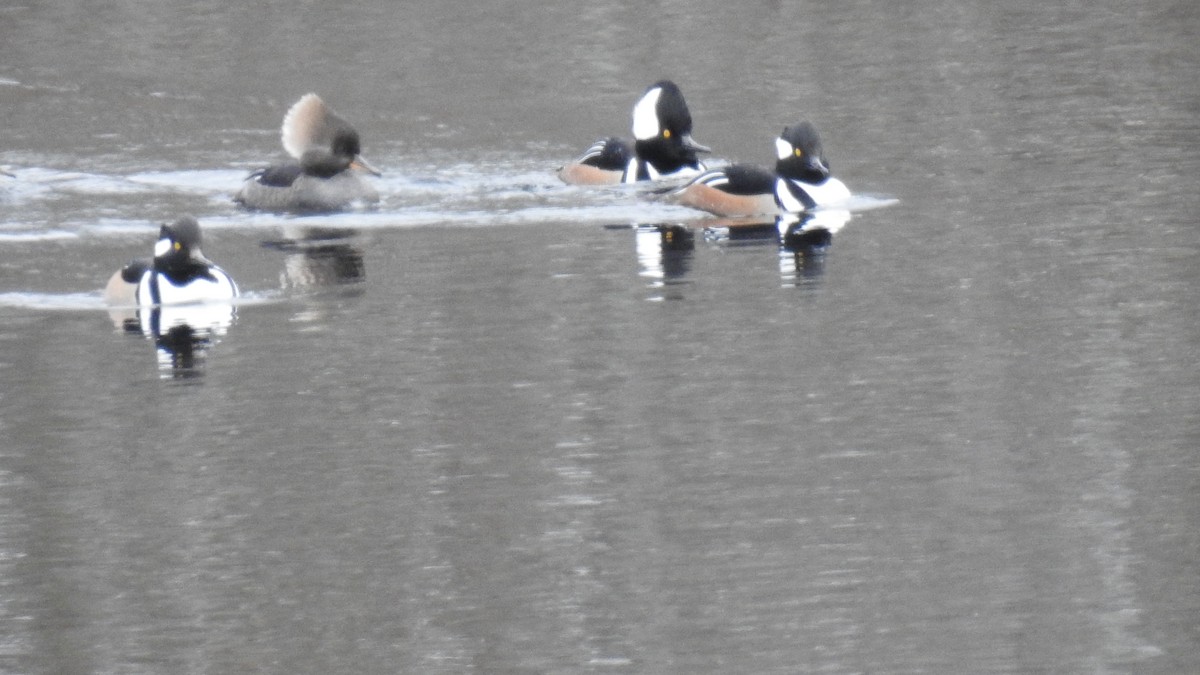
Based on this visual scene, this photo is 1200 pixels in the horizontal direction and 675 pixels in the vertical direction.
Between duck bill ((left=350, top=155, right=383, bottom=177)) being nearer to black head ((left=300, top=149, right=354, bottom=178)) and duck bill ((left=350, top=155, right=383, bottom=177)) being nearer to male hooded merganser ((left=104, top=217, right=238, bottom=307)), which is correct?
black head ((left=300, top=149, right=354, bottom=178))

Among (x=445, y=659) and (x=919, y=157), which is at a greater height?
(x=919, y=157)

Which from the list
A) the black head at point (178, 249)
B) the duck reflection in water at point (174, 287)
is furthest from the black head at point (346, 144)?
the black head at point (178, 249)

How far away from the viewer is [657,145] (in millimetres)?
18969

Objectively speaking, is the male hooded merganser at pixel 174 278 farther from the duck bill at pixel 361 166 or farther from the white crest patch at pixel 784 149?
the white crest patch at pixel 784 149

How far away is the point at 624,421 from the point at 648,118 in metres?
9.60

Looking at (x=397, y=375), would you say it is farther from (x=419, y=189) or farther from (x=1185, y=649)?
(x=419, y=189)

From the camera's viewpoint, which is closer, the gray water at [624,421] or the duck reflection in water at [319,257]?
the gray water at [624,421]

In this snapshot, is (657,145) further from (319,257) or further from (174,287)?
(174,287)

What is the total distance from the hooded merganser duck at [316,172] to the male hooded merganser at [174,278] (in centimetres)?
391

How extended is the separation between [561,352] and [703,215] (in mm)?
5836

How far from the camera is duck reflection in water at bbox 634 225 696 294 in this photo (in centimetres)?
1344

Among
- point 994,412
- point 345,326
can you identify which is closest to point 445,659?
point 994,412

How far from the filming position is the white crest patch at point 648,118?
18938mm

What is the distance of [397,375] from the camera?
10.7m
